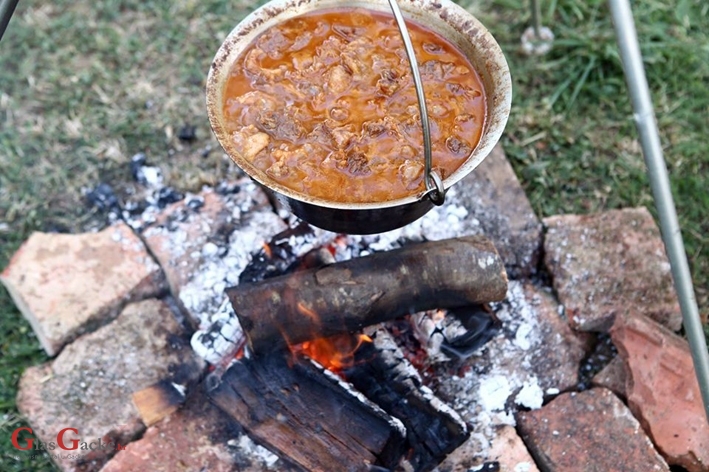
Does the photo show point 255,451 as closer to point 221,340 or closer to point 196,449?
point 196,449

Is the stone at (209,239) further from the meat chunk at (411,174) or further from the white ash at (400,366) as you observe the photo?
the meat chunk at (411,174)

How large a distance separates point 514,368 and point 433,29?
55.9 inches

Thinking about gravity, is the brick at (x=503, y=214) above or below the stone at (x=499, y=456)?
above

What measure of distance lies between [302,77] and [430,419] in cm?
137

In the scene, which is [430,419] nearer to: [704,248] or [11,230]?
[704,248]

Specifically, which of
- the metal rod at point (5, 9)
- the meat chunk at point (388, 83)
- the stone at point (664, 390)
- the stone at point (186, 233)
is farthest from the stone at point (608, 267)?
the metal rod at point (5, 9)

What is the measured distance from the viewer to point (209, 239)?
310 centimetres

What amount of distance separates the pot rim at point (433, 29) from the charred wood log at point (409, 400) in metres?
0.84

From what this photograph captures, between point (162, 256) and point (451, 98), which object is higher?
point (451, 98)

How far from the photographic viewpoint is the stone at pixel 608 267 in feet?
9.52

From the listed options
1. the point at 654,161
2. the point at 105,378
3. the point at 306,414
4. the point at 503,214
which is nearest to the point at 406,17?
the point at 503,214

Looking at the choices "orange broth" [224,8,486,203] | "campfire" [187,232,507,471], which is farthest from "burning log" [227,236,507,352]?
"orange broth" [224,8,486,203]

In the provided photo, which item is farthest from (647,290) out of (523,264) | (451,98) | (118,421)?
(118,421)

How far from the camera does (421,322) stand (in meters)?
2.76
